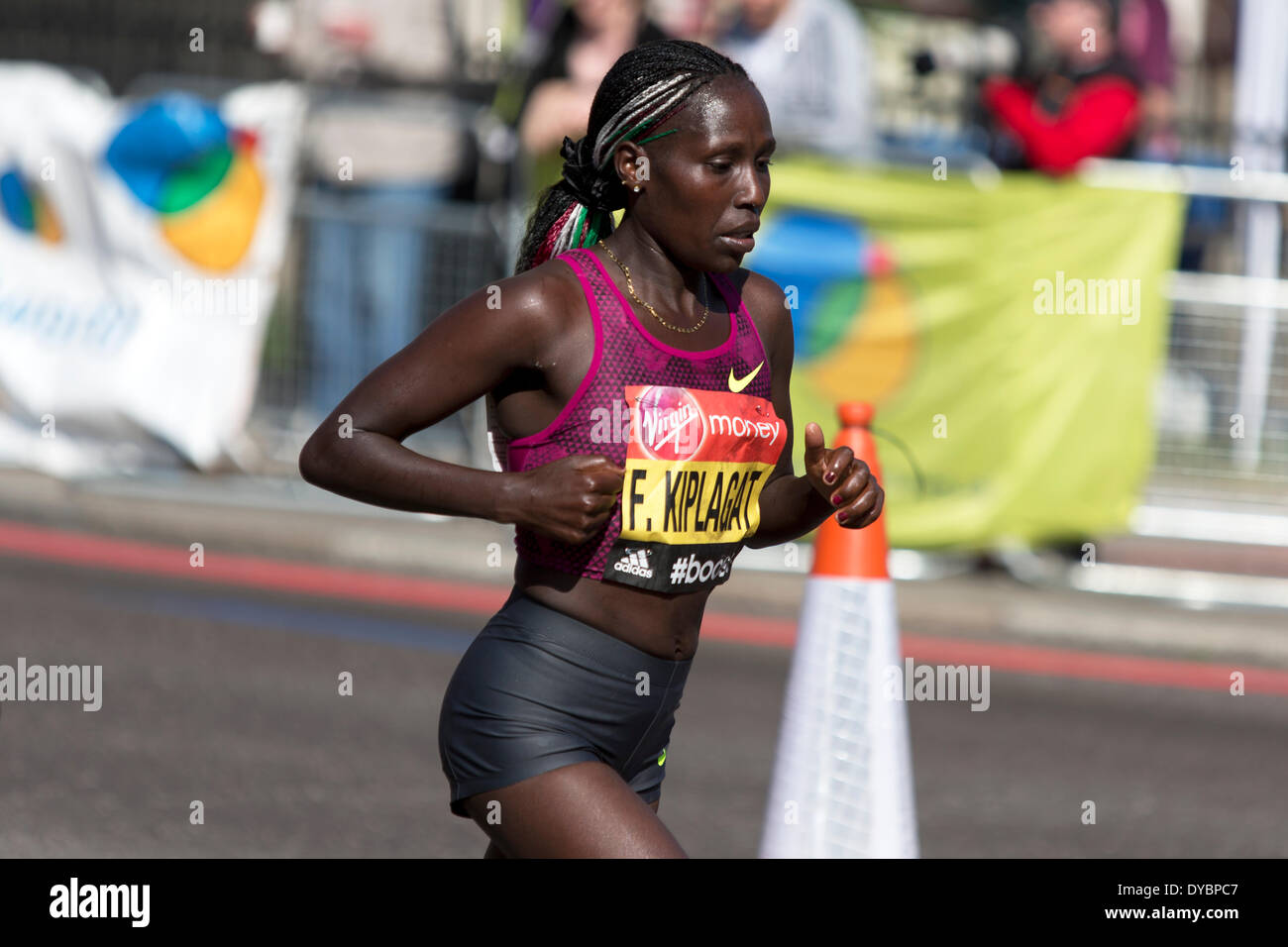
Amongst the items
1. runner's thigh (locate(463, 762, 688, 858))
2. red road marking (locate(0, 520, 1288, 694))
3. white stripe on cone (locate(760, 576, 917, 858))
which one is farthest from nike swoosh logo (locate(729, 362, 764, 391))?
red road marking (locate(0, 520, 1288, 694))

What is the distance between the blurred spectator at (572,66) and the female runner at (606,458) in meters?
6.18

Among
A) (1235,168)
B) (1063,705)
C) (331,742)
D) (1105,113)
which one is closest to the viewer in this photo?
(331,742)

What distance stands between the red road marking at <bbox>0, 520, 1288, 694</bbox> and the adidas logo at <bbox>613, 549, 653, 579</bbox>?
207 inches

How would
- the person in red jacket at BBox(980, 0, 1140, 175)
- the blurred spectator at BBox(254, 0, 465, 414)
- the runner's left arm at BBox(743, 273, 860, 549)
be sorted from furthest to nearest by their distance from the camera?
the blurred spectator at BBox(254, 0, 465, 414), the person in red jacket at BBox(980, 0, 1140, 175), the runner's left arm at BBox(743, 273, 860, 549)

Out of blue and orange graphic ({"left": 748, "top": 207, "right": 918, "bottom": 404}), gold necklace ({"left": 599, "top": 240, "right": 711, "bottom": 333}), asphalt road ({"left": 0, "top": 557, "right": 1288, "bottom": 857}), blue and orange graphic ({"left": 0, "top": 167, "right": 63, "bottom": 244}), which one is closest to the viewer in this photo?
gold necklace ({"left": 599, "top": 240, "right": 711, "bottom": 333})

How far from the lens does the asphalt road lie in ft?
19.0

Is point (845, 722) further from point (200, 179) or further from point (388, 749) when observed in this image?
point (200, 179)

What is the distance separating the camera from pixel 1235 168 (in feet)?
32.9

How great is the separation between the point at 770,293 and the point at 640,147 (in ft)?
1.68

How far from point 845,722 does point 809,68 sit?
20.6 feet

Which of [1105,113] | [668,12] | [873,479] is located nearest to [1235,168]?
[1105,113]

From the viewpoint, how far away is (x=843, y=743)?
394 centimetres

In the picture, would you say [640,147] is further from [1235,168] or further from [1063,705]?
[1235,168]

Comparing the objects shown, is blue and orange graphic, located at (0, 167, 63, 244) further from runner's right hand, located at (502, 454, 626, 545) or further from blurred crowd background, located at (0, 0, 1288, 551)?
runner's right hand, located at (502, 454, 626, 545)
